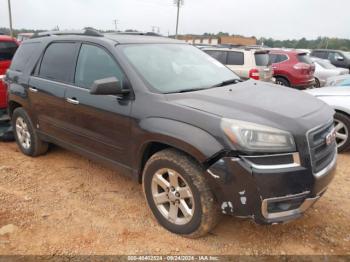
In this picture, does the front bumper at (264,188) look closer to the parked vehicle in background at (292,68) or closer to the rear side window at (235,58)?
the rear side window at (235,58)

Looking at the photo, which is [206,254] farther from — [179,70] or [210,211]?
[179,70]

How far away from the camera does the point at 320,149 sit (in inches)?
106

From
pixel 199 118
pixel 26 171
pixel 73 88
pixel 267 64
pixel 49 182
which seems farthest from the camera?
pixel 267 64

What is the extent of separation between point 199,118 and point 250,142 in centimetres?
45

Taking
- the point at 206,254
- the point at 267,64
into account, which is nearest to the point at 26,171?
the point at 206,254

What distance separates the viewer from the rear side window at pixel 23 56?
15.2 feet

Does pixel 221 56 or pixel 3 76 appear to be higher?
pixel 221 56

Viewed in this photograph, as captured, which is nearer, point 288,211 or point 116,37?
point 288,211

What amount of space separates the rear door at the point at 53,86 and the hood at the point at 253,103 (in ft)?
5.27

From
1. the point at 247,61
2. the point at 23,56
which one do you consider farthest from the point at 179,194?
the point at 247,61

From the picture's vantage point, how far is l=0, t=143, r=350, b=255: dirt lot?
286 cm

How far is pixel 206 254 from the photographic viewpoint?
277 centimetres

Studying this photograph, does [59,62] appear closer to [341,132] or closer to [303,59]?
[341,132]

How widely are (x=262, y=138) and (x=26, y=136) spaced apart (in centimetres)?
381
